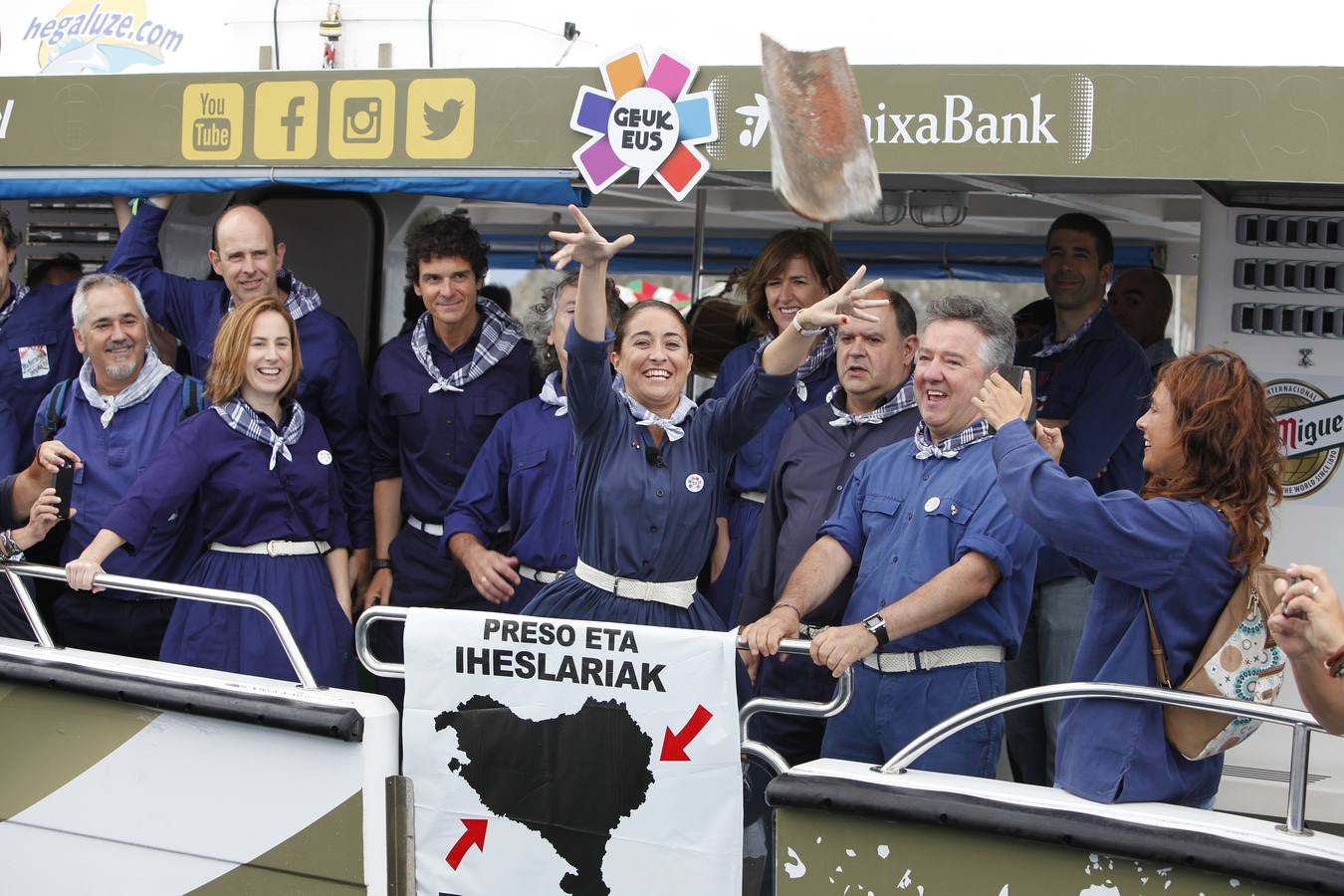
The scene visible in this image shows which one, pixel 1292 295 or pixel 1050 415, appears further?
pixel 1050 415

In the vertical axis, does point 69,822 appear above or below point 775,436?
below

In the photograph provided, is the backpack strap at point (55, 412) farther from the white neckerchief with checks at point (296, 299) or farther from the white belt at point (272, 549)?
the white belt at point (272, 549)

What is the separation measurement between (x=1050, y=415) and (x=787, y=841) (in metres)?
1.99

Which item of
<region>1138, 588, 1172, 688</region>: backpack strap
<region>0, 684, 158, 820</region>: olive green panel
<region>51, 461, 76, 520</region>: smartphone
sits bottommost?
<region>0, 684, 158, 820</region>: olive green panel

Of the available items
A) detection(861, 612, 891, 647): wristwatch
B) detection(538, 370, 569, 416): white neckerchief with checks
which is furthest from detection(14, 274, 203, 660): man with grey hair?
detection(861, 612, 891, 647): wristwatch

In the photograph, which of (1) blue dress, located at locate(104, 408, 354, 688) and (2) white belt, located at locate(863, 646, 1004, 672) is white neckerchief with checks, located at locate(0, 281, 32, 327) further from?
(2) white belt, located at locate(863, 646, 1004, 672)

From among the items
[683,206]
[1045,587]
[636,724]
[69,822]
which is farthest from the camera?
[683,206]

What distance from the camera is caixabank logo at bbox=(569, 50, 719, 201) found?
170 inches

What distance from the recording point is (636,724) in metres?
3.81

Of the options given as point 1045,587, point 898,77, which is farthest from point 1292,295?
point 898,77

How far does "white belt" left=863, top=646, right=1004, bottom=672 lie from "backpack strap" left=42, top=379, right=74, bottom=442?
2836mm

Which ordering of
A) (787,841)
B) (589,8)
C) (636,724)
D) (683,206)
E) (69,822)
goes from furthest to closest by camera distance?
(683,206) < (589,8) < (69,822) < (636,724) < (787,841)

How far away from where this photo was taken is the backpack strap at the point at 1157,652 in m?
3.25

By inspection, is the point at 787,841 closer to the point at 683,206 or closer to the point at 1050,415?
the point at 1050,415
